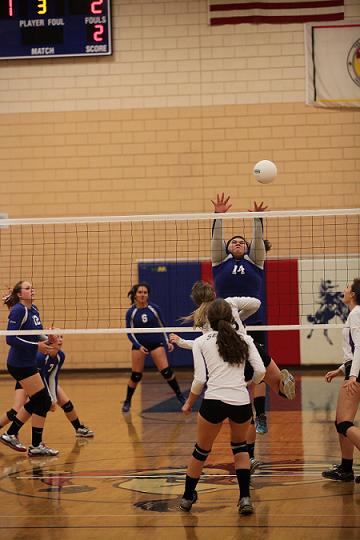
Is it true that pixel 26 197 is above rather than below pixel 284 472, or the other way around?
above

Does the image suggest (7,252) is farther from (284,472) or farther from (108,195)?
(284,472)

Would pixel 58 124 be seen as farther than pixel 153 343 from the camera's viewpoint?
Yes

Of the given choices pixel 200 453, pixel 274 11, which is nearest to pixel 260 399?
pixel 200 453

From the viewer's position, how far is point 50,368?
10766 mm

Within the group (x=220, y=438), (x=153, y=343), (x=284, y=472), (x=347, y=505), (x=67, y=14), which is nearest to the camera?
(x=347, y=505)

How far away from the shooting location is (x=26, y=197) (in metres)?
18.8

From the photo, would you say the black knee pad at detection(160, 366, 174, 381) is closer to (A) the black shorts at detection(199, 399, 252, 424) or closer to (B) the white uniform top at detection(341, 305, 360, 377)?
(B) the white uniform top at detection(341, 305, 360, 377)

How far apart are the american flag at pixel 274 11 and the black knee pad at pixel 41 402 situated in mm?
10684

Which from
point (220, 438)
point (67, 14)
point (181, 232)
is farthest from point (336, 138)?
point (220, 438)

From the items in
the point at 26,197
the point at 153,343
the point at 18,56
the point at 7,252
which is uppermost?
the point at 18,56

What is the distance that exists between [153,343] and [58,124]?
714 centimetres

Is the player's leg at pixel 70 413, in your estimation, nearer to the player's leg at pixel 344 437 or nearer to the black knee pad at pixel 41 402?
the black knee pad at pixel 41 402

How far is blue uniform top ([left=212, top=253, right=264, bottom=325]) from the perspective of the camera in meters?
9.02

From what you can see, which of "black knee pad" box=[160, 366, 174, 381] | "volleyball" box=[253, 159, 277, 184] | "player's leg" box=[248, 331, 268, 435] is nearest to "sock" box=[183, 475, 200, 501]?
"player's leg" box=[248, 331, 268, 435]
